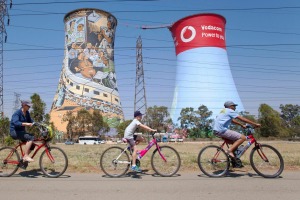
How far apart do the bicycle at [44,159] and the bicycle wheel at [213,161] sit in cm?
241

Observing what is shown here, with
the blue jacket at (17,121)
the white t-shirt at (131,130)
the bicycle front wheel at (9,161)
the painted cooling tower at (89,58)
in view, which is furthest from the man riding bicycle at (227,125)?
the painted cooling tower at (89,58)

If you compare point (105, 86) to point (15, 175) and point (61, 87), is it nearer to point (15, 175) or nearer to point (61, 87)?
point (61, 87)

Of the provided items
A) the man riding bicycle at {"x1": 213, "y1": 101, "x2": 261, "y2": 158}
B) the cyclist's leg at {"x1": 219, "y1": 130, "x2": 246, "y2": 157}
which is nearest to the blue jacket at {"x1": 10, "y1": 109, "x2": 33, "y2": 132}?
the man riding bicycle at {"x1": 213, "y1": 101, "x2": 261, "y2": 158}

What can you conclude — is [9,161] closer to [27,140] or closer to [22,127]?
[27,140]

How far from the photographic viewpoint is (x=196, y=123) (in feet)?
184

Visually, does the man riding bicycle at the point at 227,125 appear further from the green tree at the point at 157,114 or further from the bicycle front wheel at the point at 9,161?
the green tree at the point at 157,114

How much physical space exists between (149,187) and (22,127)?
2.66 metres

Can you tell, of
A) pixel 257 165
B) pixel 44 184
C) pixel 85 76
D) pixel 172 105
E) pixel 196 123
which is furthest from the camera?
pixel 196 123

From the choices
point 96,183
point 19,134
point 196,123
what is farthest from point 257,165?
point 196,123

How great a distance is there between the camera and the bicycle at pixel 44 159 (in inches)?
220

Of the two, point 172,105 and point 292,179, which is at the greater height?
point 172,105

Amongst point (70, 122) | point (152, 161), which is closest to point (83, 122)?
point (70, 122)

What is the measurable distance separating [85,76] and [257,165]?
39.0 meters

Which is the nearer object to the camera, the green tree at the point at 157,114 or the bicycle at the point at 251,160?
the bicycle at the point at 251,160
